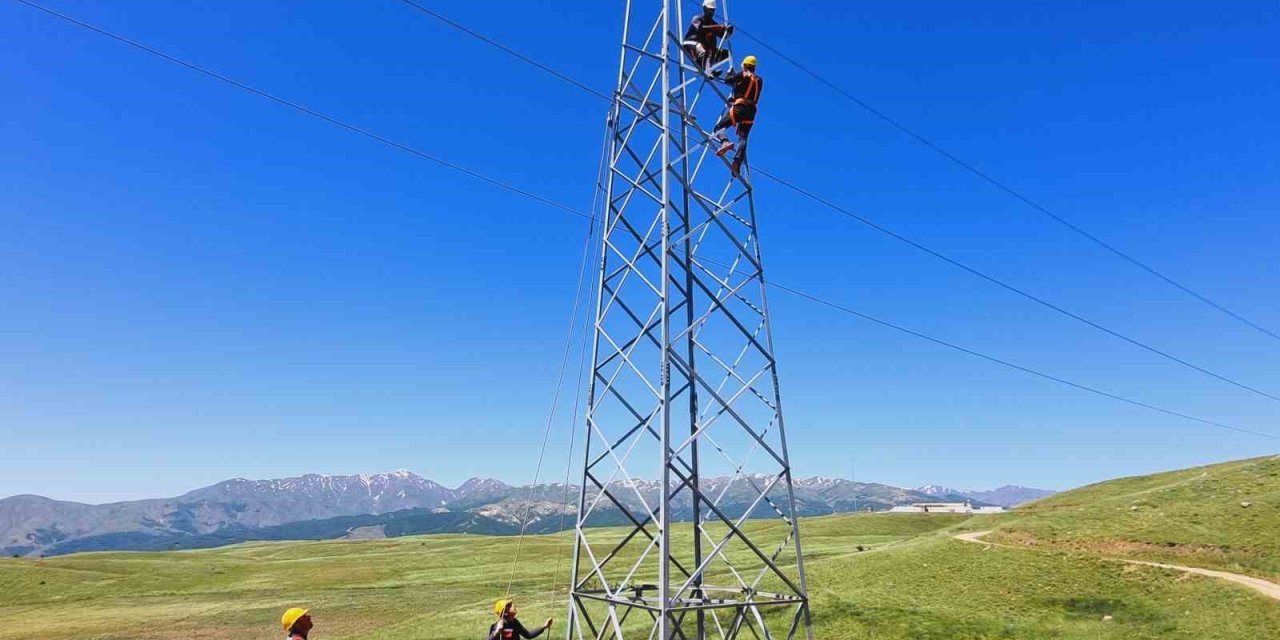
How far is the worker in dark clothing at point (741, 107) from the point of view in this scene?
18.5 m

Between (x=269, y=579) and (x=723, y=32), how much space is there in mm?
81534

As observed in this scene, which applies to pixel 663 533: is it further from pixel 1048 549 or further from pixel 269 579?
pixel 269 579

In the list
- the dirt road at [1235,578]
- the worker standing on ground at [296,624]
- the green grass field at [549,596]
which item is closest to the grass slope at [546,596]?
the green grass field at [549,596]

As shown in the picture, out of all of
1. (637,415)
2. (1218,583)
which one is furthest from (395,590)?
(1218,583)

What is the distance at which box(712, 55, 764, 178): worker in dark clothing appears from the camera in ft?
60.7

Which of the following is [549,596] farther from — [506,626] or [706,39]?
[706,39]

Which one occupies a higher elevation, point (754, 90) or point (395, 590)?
point (754, 90)

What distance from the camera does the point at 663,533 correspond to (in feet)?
46.8

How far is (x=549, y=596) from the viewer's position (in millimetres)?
48062

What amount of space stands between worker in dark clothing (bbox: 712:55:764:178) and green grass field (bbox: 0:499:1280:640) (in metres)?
12.7

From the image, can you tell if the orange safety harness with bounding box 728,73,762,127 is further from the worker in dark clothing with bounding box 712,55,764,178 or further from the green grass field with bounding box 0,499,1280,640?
the green grass field with bounding box 0,499,1280,640

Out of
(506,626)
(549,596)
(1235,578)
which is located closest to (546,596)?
(549,596)

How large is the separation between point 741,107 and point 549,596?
130ft

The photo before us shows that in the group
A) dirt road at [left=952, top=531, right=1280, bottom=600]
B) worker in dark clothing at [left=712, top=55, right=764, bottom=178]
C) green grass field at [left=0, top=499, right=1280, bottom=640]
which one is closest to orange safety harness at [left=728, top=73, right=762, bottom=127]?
worker in dark clothing at [left=712, top=55, right=764, bottom=178]
